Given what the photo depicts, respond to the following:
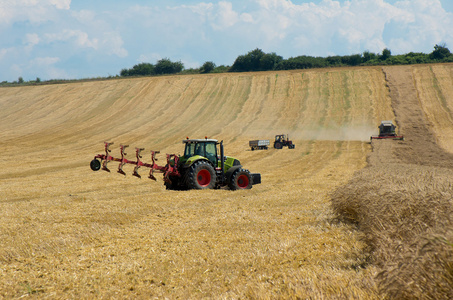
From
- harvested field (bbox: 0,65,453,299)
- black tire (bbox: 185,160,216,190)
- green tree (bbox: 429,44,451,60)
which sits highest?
green tree (bbox: 429,44,451,60)

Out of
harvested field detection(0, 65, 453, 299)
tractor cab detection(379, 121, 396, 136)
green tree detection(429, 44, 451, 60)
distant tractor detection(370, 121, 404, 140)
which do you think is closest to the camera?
harvested field detection(0, 65, 453, 299)

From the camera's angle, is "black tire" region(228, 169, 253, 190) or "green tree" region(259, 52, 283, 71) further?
"green tree" region(259, 52, 283, 71)

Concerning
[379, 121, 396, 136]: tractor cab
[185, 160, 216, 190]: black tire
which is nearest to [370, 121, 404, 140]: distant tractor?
[379, 121, 396, 136]: tractor cab

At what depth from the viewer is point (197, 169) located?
612 inches

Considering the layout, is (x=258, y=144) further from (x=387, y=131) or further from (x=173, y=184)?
(x=173, y=184)

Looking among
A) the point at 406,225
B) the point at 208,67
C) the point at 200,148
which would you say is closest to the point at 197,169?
the point at 200,148

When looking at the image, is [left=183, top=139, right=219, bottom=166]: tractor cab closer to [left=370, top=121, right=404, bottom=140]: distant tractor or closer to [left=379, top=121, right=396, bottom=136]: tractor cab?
[left=370, top=121, right=404, bottom=140]: distant tractor

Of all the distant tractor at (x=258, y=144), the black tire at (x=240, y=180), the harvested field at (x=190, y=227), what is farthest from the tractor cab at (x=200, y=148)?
the distant tractor at (x=258, y=144)

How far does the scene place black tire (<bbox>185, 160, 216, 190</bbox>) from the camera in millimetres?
15445

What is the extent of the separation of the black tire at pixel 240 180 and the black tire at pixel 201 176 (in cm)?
80

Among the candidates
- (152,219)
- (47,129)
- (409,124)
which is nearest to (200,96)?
(47,129)

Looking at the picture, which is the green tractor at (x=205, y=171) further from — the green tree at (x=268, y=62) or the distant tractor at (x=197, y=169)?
the green tree at (x=268, y=62)

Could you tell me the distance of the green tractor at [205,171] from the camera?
15586mm

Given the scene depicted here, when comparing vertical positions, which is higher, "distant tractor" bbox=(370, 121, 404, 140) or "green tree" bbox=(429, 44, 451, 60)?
"green tree" bbox=(429, 44, 451, 60)
